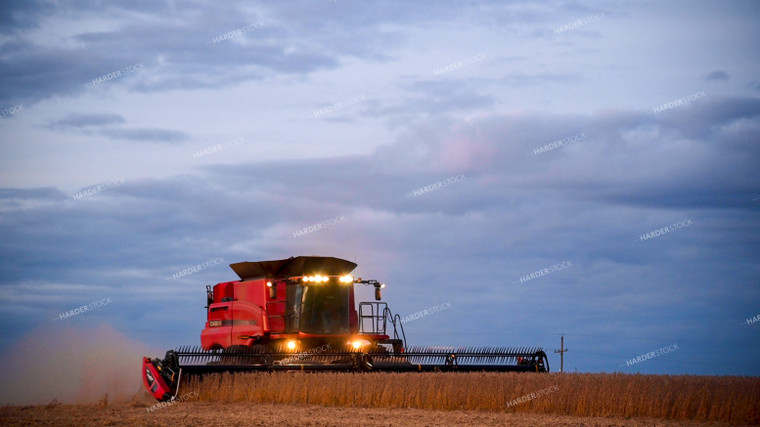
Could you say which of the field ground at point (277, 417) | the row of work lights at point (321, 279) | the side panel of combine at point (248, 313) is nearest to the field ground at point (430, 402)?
the field ground at point (277, 417)

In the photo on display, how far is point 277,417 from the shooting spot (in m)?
14.8

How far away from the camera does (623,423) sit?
568 inches

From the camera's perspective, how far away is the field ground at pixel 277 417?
14.2 meters

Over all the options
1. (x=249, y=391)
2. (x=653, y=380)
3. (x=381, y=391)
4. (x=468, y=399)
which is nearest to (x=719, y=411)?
(x=653, y=380)

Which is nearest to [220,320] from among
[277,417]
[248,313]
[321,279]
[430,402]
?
[248,313]

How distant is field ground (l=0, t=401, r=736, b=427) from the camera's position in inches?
558

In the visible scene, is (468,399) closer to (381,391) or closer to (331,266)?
(381,391)

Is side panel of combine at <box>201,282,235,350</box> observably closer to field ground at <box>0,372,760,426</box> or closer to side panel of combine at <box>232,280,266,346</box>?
side panel of combine at <box>232,280,266,346</box>

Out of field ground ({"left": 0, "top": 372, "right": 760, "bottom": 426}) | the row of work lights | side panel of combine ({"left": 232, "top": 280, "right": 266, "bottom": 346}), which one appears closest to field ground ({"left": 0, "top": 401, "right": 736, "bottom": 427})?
field ground ({"left": 0, "top": 372, "right": 760, "bottom": 426})

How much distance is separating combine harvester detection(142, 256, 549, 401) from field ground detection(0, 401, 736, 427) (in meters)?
1.57

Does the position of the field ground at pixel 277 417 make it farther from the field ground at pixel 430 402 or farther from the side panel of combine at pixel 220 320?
the side panel of combine at pixel 220 320

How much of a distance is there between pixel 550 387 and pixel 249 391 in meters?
5.87

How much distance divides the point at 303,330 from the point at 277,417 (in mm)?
6100

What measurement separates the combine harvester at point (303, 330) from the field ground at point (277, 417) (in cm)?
157
